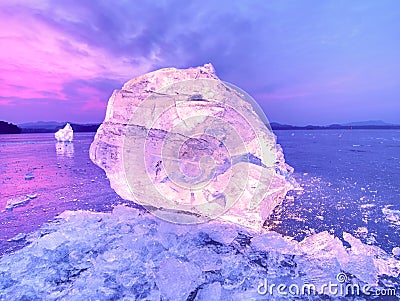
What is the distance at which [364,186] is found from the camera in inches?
186

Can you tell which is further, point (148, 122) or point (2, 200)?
point (2, 200)

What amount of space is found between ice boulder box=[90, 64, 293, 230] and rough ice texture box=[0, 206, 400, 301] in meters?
0.31

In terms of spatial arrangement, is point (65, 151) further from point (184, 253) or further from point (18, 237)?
point (184, 253)

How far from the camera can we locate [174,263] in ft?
6.10

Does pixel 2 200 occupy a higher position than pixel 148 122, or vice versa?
pixel 148 122

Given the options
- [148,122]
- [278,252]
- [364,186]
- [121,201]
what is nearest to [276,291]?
[278,252]

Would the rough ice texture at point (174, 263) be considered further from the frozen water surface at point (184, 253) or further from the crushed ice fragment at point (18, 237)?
the crushed ice fragment at point (18, 237)

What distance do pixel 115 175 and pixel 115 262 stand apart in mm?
1398

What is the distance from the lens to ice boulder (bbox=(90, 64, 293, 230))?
2633mm

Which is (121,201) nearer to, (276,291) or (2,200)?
(2,200)

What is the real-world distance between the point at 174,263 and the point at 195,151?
4.31 ft

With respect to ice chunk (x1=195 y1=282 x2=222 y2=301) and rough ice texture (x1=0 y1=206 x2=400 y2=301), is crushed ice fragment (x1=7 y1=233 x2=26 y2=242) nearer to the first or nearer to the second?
rough ice texture (x1=0 y1=206 x2=400 y2=301)

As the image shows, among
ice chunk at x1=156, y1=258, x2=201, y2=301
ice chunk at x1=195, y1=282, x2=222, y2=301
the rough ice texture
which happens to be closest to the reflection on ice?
the rough ice texture

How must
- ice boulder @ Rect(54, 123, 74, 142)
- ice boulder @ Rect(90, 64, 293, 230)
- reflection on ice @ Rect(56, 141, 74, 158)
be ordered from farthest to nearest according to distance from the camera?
ice boulder @ Rect(54, 123, 74, 142) → reflection on ice @ Rect(56, 141, 74, 158) → ice boulder @ Rect(90, 64, 293, 230)
